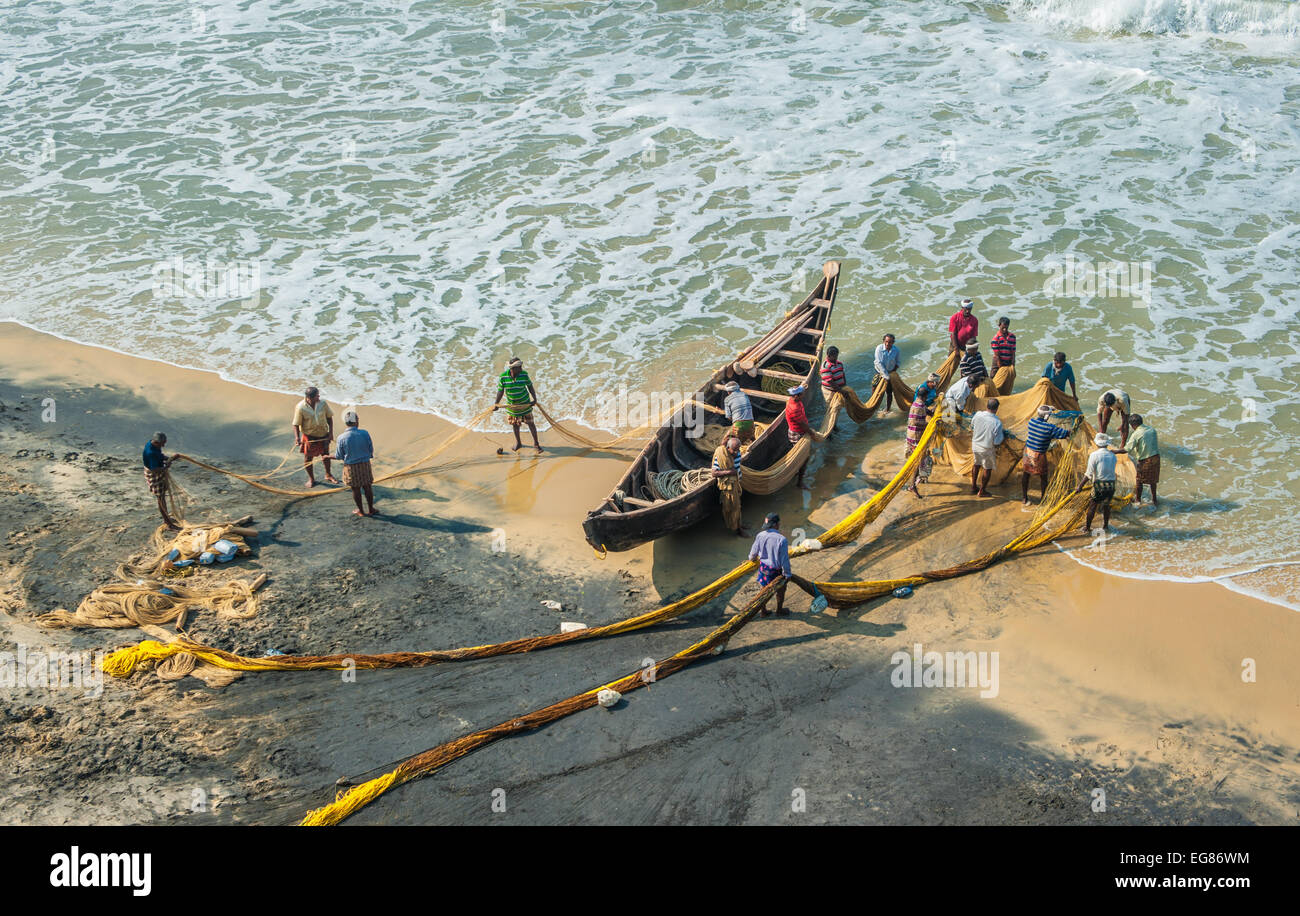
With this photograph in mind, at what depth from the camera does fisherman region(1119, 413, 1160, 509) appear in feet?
39.6

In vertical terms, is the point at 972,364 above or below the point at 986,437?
above

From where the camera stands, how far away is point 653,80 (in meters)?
26.5

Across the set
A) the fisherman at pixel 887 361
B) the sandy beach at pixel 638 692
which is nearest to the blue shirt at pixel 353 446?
the sandy beach at pixel 638 692

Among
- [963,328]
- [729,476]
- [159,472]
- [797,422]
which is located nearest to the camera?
[729,476]

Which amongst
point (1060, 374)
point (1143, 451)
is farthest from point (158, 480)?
point (1143, 451)

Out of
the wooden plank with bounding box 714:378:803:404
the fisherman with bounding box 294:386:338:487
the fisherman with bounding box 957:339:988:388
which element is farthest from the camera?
the fisherman with bounding box 957:339:988:388

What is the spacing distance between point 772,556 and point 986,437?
12.9 ft

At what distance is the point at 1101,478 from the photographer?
11.5m

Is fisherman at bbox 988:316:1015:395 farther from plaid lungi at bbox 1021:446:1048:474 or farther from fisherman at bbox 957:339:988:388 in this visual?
plaid lungi at bbox 1021:446:1048:474

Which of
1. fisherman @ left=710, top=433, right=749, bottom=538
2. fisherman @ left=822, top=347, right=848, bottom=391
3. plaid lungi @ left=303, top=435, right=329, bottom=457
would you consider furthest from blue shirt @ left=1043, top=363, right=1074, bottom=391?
plaid lungi @ left=303, top=435, right=329, bottom=457

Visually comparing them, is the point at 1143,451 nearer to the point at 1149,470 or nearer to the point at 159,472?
the point at 1149,470

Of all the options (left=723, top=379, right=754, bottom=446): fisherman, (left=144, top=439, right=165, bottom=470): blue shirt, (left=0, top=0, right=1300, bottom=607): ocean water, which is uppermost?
(left=0, top=0, right=1300, bottom=607): ocean water

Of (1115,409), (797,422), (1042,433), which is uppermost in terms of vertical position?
(1115,409)

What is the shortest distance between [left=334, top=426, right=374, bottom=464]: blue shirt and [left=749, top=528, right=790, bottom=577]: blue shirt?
5.39 meters
